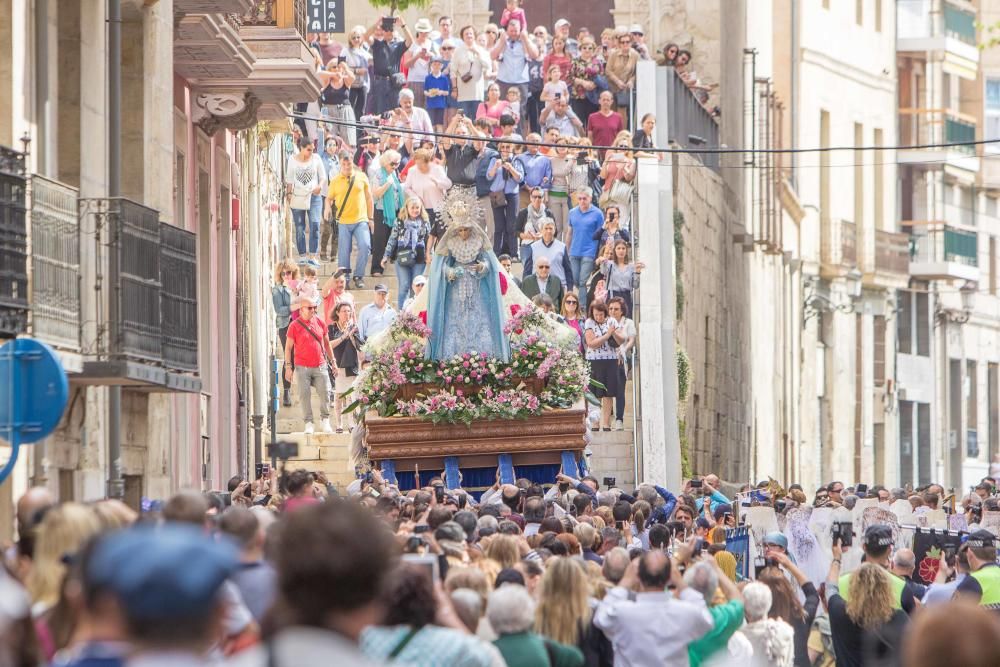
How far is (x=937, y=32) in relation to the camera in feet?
208

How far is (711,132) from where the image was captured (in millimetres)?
42500

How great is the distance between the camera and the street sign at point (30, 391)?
12.3 meters

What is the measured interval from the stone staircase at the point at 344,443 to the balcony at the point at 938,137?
1195 inches

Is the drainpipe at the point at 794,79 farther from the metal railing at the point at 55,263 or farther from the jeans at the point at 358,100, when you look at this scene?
the metal railing at the point at 55,263

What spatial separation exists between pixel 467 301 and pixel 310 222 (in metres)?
9.59

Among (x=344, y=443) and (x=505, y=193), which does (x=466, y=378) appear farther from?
(x=505, y=193)

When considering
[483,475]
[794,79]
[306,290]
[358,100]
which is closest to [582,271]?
[306,290]

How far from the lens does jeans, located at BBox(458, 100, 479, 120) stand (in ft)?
119

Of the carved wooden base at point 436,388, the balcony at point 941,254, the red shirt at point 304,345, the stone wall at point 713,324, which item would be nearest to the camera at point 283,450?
the carved wooden base at point 436,388

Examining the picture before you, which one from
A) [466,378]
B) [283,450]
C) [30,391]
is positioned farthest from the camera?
[466,378]

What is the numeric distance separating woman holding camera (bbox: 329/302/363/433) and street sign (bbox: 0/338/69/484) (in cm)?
1946

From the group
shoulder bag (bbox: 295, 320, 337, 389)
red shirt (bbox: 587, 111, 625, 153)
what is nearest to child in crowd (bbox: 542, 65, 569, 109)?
red shirt (bbox: 587, 111, 625, 153)

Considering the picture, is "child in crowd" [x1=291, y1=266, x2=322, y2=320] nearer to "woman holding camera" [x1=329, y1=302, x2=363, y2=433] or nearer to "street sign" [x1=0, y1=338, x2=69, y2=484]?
"woman holding camera" [x1=329, y1=302, x2=363, y2=433]

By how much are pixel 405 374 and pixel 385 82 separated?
12321 millimetres
